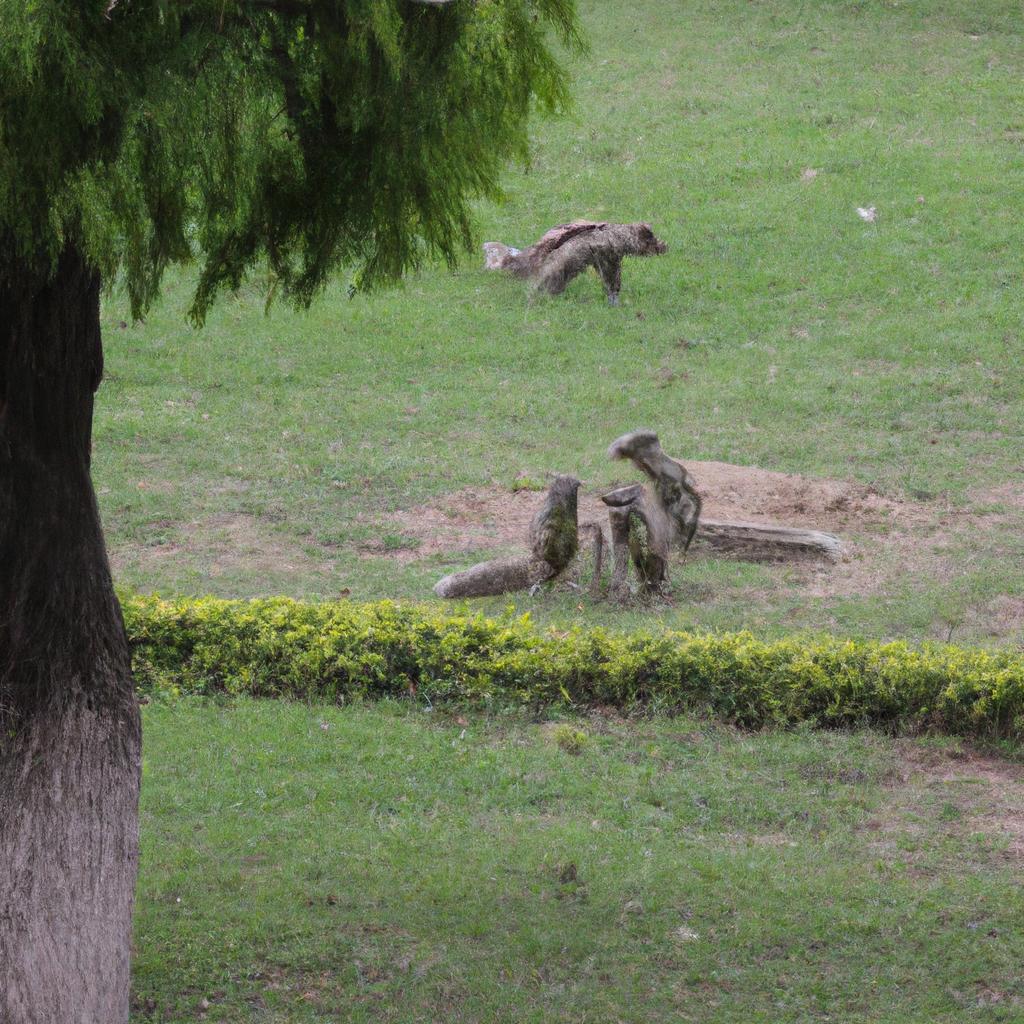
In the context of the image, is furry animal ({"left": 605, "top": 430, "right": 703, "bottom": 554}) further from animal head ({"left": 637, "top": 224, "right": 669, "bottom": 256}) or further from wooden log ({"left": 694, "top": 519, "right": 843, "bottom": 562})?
animal head ({"left": 637, "top": 224, "right": 669, "bottom": 256})

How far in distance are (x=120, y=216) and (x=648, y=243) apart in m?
16.0

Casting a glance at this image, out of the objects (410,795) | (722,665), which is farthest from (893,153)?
(410,795)

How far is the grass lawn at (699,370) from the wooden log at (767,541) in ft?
0.68

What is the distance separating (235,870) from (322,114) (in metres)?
3.55

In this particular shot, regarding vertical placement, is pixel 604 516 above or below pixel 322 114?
below

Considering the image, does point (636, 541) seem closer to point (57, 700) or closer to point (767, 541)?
point (767, 541)

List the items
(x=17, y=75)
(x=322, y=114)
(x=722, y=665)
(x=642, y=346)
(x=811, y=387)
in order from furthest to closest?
(x=642, y=346), (x=811, y=387), (x=722, y=665), (x=322, y=114), (x=17, y=75)

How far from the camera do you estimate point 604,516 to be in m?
12.1

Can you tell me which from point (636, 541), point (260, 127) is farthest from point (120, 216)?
point (636, 541)

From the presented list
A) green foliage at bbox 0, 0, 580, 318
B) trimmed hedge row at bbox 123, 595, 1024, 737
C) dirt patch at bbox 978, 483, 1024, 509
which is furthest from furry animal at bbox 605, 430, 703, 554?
green foliage at bbox 0, 0, 580, 318

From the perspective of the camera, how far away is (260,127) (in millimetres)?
3715

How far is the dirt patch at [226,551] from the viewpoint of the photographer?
10.8 metres

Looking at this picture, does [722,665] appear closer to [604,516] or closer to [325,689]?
[325,689]

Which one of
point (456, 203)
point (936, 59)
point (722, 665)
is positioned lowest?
point (722, 665)
